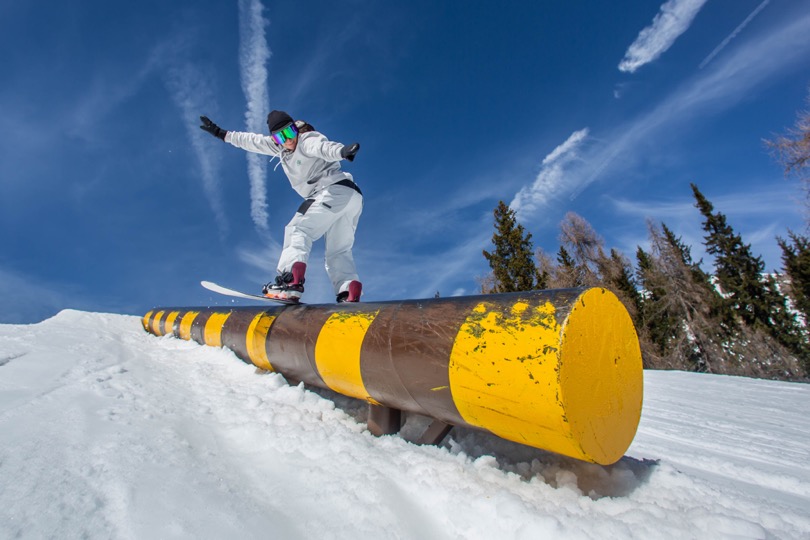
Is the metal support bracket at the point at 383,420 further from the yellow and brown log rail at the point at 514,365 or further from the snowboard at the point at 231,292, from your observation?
the snowboard at the point at 231,292

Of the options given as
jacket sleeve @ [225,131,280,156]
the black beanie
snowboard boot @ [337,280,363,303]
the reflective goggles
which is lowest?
snowboard boot @ [337,280,363,303]

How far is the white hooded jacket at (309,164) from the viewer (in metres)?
3.01

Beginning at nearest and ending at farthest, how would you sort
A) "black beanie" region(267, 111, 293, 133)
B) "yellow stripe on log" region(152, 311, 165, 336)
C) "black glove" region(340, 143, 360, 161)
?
"black glove" region(340, 143, 360, 161)
"black beanie" region(267, 111, 293, 133)
"yellow stripe on log" region(152, 311, 165, 336)

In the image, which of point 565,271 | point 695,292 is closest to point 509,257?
point 565,271

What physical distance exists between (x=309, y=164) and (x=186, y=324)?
2.23m

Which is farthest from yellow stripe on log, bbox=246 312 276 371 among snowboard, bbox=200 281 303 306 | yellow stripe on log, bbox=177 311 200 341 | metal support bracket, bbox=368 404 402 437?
yellow stripe on log, bbox=177 311 200 341

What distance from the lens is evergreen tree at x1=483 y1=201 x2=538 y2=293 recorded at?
22.4 metres

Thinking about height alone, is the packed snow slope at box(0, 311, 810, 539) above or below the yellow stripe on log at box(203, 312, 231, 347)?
below

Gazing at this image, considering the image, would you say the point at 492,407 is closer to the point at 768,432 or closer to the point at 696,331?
the point at 768,432

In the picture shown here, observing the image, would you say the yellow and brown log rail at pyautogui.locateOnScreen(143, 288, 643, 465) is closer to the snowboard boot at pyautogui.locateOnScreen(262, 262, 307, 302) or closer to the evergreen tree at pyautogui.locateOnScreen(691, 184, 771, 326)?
the snowboard boot at pyautogui.locateOnScreen(262, 262, 307, 302)

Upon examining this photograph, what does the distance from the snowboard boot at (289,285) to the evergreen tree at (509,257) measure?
794 inches

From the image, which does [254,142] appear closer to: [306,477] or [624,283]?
[306,477]

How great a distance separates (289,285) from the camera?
2701mm

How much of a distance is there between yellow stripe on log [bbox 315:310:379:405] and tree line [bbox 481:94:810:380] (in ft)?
68.9
